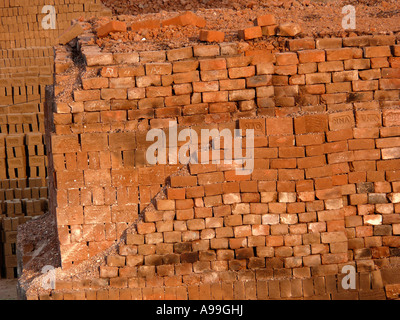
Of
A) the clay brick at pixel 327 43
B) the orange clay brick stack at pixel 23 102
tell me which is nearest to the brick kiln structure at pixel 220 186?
the clay brick at pixel 327 43

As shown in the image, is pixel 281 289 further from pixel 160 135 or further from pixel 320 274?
pixel 160 135

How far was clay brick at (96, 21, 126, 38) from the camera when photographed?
9.04 meters

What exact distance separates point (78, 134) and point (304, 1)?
4656 millimetres

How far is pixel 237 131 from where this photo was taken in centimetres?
802

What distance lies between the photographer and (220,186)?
8.01 m

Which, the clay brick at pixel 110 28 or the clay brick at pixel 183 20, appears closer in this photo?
the clay brick at pixel 110 28

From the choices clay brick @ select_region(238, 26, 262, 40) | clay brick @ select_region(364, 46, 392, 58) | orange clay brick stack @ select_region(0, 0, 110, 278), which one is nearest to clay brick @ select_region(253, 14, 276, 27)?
clay brick @ select_region(238, 26, 262, 40)

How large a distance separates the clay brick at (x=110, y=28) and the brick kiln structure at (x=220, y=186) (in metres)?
0.76

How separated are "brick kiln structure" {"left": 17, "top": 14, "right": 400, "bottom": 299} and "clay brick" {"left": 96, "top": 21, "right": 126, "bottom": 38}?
756 millimetres

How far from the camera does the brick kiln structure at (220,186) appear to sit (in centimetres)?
801

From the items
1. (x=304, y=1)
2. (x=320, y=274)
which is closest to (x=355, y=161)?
(x=320, y=274)

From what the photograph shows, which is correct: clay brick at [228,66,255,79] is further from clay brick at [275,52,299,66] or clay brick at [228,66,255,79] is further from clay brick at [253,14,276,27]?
clay brick at [253,14,276,27]

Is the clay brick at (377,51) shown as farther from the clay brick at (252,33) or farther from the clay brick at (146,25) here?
the clay brick at (146,25)

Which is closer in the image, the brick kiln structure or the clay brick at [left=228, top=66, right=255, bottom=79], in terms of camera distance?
the brick kiln structure
